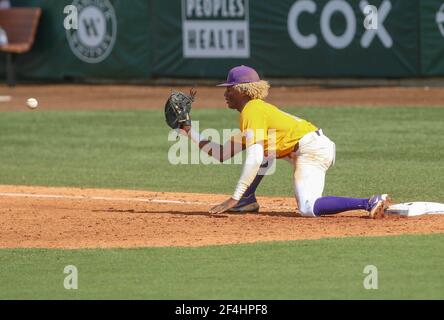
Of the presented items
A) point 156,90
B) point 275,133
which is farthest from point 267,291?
point 156,90

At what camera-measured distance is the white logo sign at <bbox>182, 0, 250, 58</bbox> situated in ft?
77.0

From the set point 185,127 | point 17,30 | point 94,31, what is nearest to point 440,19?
point 94,31

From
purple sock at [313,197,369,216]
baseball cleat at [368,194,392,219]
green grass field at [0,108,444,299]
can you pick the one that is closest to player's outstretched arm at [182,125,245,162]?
purple sock at [313,197,369,216]

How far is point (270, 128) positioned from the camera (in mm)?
10180

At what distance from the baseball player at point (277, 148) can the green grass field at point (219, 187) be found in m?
1.04

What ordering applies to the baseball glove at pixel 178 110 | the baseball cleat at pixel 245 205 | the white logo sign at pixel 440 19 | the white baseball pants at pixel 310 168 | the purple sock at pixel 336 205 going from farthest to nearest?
the white logo sign at pixel 440 19 < the baseball cleat at pixel 245 205 < the baseball glove at pixel 178 110 < the white baseball pants at pixel 310 168 < the purple sock at pixel 336 205

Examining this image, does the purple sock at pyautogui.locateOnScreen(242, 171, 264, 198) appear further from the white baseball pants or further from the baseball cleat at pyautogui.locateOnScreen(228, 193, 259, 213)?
the white baseball pants

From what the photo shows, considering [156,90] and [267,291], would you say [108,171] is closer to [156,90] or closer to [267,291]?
[267,291]

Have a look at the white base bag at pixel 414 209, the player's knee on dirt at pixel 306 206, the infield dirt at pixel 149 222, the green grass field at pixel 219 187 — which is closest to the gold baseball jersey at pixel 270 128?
the player's knee on dirt at pixel 306 206

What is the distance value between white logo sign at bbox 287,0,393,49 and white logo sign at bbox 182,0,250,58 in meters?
1.10

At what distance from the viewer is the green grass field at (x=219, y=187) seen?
7.57 meters

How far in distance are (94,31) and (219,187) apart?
41.4ft

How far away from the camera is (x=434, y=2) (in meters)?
20.9

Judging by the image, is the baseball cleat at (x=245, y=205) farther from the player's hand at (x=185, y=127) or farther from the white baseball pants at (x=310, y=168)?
the player's hand at (x=185, y=127)
